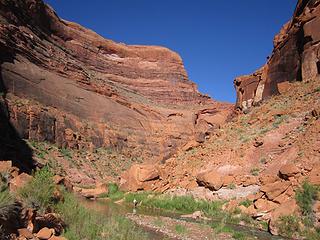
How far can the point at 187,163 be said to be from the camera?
97.9 ft

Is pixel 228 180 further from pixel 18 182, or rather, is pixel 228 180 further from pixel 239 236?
pixel 18 182

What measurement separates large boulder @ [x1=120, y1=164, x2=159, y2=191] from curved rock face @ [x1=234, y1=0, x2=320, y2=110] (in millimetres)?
13917

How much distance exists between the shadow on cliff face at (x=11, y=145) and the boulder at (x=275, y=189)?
1683 centimetres

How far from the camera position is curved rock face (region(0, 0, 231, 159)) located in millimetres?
40656

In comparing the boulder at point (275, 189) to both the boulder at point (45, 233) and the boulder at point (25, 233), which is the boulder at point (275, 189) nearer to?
the boulder at point (45, 233)

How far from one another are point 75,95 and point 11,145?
21310 mm

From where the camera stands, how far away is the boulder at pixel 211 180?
2198 cm

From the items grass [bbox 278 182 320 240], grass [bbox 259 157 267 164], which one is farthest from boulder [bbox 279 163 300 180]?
grass [bbox 259 157 267 164]

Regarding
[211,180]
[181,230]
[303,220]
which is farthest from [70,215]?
[211,180]

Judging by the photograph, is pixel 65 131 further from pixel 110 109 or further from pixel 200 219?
pixel 200 219

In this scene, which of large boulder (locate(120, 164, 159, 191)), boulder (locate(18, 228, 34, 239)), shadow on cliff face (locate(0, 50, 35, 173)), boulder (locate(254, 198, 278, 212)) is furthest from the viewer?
large boulder (locate(120, 164, 159, 191))

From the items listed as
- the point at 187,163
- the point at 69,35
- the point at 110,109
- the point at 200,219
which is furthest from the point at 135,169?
the point at 69,35

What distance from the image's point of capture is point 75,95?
5044 centimetres

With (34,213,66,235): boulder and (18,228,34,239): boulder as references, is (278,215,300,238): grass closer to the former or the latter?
(34,213,66,235): boulder
